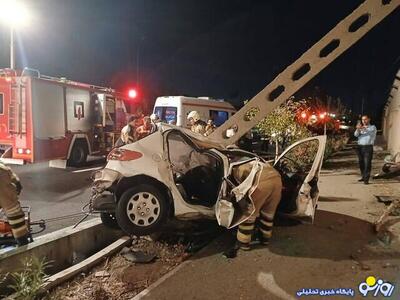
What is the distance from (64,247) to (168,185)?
1.56 m

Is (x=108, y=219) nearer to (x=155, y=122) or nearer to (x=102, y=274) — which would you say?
(x=102, y=274)

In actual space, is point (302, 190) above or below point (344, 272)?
above

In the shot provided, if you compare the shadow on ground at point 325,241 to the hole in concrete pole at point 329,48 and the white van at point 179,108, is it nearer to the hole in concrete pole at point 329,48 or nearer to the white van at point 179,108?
the hole in concrete pole at point 329,48

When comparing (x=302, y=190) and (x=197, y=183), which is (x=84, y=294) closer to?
(x=197, y=183)

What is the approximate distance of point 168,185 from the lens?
202 inches

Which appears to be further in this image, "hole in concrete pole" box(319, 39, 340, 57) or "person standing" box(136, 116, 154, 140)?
"person standing" box(136, 116, 154, 140)

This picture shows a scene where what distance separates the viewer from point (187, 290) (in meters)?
3.92

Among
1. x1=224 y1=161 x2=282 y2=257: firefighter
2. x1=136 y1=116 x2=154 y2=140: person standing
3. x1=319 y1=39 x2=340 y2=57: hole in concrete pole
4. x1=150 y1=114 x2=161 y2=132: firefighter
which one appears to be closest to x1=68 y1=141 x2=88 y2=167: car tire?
x1=150 y1=114 x2=161 y2=132: firefighter

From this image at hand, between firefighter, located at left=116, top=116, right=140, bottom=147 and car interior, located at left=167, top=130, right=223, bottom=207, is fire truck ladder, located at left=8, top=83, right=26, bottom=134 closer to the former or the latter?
firefighter, located at left=116, top=116, right=140, bottom=147

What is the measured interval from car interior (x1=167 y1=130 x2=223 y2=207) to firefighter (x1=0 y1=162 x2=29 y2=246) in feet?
6.64

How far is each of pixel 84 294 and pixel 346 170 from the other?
9682 millimetres

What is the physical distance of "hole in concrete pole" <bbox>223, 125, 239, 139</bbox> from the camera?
301 inches

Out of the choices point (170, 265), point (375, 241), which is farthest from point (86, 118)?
point (375, 241)

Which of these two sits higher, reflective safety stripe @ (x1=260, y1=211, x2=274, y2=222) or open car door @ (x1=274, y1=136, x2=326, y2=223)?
open car door @ (x1=274, y1=136, x2=326, y2=223)
